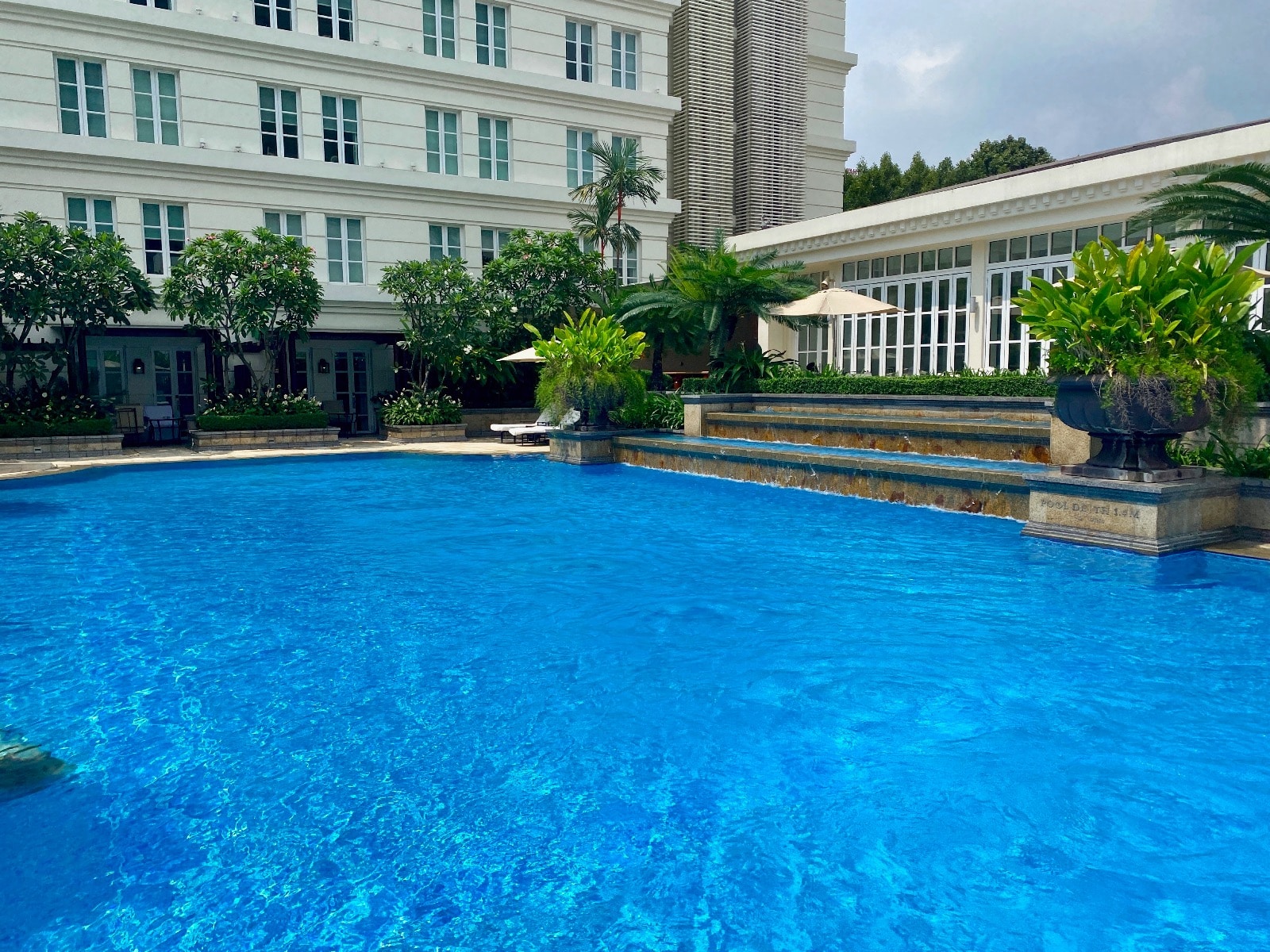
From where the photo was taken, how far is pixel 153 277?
23938 mm

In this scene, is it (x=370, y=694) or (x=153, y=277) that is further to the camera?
(x=153, y=277)

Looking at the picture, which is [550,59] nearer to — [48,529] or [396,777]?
[48,529]

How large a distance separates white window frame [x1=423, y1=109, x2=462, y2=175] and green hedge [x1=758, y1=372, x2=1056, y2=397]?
12.9 meters

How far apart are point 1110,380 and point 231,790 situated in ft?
27.6

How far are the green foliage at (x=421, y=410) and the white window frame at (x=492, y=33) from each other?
10.6m

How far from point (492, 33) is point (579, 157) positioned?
178 inches

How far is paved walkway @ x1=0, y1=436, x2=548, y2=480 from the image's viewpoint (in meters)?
18.8

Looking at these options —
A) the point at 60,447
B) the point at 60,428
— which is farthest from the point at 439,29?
the point at 60,447

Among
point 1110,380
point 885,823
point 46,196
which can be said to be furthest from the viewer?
point 46,196

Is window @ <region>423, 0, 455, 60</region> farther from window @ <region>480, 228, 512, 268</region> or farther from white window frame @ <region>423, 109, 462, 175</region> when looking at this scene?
window @ <region>480, 228, 512, 268</region>

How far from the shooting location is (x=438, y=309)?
81.8 ft

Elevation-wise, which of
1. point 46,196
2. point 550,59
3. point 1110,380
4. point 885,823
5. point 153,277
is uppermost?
point 550,59

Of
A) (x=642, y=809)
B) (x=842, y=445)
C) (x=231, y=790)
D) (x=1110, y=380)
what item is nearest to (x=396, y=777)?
(x=231, y=790)

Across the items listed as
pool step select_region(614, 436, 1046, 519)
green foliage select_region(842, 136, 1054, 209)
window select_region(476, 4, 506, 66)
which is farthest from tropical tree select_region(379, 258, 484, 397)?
green foliage select_region(842, 136, 1054, 209)
